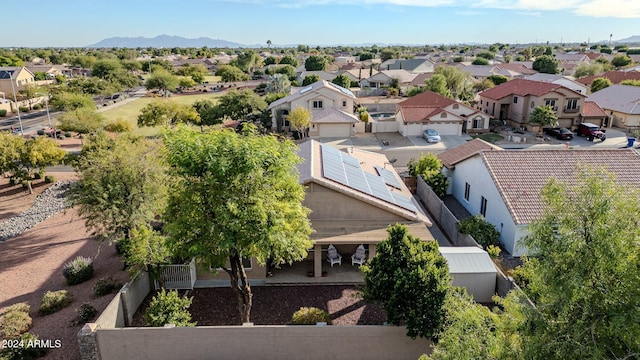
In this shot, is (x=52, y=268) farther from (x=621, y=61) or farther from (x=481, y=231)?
(x=621, y=61)

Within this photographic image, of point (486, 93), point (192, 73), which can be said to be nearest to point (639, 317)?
point (486, 93)

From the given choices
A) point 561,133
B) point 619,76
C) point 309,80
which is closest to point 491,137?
point 561,133

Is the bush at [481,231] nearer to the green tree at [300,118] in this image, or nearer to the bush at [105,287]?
the bush at [105,287]

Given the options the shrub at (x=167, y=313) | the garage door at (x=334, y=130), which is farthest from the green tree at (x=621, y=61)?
the shrub at (x=167, y=313)

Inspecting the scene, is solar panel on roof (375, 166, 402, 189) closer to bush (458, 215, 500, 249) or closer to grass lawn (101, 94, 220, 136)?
bush (458, 215, 500, 249)

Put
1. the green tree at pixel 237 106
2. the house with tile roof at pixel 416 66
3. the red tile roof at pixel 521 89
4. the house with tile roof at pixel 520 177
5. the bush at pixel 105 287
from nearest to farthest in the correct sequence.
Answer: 1. the bush at pixel 105 287
2. the house with tile roof at pixel 520 177
3. the red tile roof at pixel 521 89
4. the green tree at pixel 237 106
5. the house with tile roof at pixel 416 66
